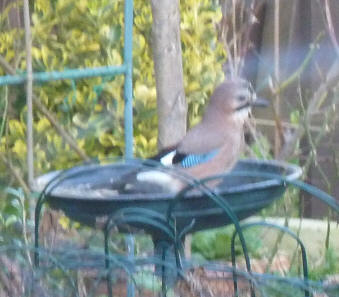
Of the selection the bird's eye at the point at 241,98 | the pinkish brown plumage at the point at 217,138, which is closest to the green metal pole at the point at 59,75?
the pinkish brown plumage at the point at 217,138

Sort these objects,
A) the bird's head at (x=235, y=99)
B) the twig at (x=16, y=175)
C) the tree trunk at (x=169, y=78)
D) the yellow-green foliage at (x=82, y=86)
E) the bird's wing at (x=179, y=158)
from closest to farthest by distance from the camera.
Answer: the bird's wing at (x=179, y=158) < the bird's head at (x=235, y=99) < the tree trunk at (x=169, y=78) < the twig at (x=16, y=175) < the yellow-green foliage at (x=82, y=86)

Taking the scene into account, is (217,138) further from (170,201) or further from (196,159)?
(170,201)

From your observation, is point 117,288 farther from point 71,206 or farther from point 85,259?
point 71,206

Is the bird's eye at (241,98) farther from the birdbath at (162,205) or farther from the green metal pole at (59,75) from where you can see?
the green metal pole at (59,75)

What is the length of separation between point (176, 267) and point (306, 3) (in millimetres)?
3944

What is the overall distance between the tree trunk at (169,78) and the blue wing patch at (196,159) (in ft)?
1.88

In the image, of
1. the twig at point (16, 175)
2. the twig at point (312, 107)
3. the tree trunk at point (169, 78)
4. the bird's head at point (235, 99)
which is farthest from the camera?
the twig at point (312, 107)

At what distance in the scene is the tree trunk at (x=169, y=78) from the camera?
3754 millimetres

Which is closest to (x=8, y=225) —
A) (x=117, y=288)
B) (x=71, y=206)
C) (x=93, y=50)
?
(x=117, y=288)

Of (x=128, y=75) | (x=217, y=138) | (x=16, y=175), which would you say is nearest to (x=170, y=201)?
(x=217, y=138)

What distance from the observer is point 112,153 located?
453cm

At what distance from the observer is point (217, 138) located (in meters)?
3.26

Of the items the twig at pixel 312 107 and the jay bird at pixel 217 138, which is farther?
the twig at pixel 312 107

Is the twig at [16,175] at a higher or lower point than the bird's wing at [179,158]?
lower
